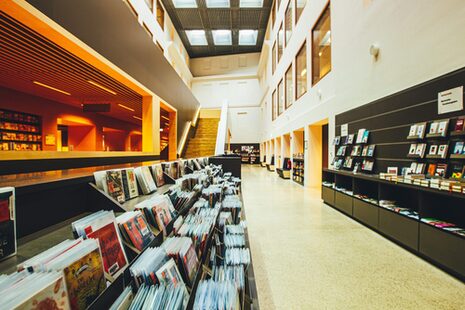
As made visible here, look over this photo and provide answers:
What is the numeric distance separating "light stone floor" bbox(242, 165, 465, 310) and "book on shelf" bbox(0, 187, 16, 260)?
1.62m

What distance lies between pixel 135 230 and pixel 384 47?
462 cm

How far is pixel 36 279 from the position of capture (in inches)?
21.3

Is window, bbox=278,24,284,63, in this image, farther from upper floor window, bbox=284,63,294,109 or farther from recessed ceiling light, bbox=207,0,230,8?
recessed ceiling light, bbox=207,0,230,8

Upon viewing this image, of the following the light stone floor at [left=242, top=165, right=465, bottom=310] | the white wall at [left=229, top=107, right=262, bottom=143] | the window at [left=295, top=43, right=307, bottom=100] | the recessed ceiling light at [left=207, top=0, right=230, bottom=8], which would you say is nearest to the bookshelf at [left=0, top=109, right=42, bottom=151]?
→ the light stone floor at [left=242, top=165, right=465, bottom=310]

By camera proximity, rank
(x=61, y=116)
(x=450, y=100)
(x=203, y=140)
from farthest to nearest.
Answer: (x=203, y=140) < (x=61, y=116) < (x=450, y=100)

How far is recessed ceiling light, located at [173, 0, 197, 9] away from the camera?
1238 cm

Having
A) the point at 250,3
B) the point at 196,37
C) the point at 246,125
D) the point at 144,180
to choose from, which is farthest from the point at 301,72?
the point at 196,37

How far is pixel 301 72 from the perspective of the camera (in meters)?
8.58

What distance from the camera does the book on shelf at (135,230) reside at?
0.97 m

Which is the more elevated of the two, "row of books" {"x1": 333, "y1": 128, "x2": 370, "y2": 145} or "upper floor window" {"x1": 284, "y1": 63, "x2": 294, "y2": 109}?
"upper floor window" {"x1": 284, "y1": 63, "x2": 294, "y2": 109}

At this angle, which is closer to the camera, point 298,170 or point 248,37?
point 298,170

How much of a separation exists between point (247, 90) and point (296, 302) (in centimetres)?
1928

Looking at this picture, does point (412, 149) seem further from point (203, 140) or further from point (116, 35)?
point (203, 140)

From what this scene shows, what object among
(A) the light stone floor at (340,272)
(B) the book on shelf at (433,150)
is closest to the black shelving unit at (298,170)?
(A) the light stone floor at (340,272)
